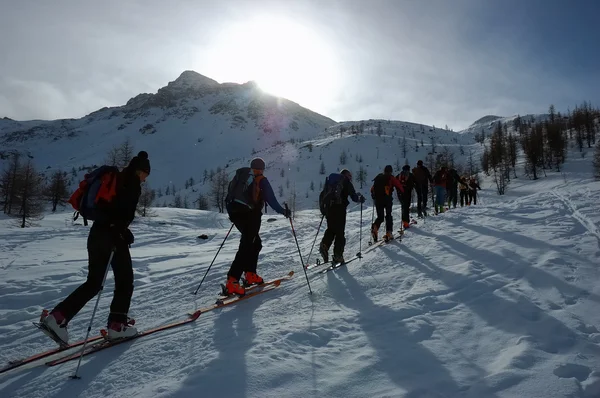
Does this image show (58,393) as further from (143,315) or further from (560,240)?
(560,240)

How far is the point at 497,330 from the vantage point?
3467 millimetres

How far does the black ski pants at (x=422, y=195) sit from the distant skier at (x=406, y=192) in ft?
1.43

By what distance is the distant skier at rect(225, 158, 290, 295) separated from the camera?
5613mm

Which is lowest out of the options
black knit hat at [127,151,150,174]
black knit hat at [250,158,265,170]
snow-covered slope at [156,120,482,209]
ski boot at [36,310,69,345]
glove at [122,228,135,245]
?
ski boot at [36,310,69,345]

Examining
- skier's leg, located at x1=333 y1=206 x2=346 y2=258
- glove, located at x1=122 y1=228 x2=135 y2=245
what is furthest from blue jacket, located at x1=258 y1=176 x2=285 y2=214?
glove, located at x1=122 y1=228 x2=135 y2=245

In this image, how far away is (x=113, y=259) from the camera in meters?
4.11

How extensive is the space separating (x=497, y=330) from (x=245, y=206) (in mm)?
3935

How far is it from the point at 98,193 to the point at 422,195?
506 inches

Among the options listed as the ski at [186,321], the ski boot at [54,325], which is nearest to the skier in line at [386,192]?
the ski at [186,321]

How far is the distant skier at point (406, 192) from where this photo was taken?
11.1 m

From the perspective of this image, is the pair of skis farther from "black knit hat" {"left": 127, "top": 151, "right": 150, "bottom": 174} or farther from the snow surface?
"black knit hat" {"left": 127, "top": 151, "right": 150, "bottom": 174}

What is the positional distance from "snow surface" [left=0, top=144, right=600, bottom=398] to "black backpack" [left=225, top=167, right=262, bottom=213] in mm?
1592

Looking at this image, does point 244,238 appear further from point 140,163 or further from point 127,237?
point 140,163

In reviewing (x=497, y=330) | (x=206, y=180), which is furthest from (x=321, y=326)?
(x=206, y=180)
